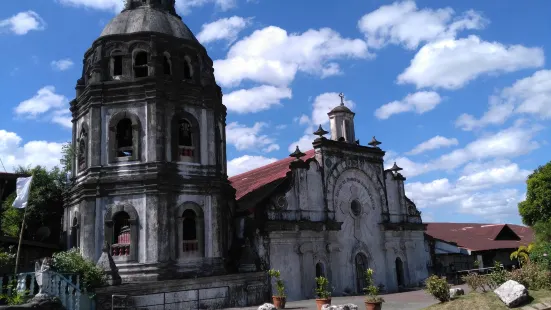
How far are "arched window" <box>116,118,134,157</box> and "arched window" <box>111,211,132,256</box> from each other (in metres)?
2.49

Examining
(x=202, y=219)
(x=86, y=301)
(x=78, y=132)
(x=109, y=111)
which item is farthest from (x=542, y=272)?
(x=78, y=132)

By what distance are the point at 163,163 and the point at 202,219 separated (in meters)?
2.71

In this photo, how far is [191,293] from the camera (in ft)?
58.1

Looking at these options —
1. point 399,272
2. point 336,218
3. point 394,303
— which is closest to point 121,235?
point 336,218

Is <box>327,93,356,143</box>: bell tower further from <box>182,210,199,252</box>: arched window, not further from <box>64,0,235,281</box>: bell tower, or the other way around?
<box>182,210,199,252</box>: arched window

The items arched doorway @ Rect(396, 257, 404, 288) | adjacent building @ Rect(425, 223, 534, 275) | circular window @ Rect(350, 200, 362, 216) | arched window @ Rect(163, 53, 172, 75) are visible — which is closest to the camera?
arched window @ Rect(163, 53, 172, 75)

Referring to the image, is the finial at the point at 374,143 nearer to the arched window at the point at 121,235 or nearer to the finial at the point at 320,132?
the finial at the point at 320,132

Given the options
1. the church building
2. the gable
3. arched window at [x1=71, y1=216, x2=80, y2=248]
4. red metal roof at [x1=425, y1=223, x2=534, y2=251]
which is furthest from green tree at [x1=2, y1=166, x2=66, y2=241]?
the gable

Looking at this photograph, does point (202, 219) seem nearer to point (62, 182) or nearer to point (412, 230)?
point (62, 182)

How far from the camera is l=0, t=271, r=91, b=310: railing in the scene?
585 inches

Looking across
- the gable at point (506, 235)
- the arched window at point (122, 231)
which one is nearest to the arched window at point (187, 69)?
the arched window at point (122, 231)

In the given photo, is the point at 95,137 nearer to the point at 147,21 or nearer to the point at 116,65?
the point at 116,65

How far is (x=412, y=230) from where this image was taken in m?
29.2

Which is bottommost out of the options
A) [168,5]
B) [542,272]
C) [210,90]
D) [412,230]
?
[542,272]
